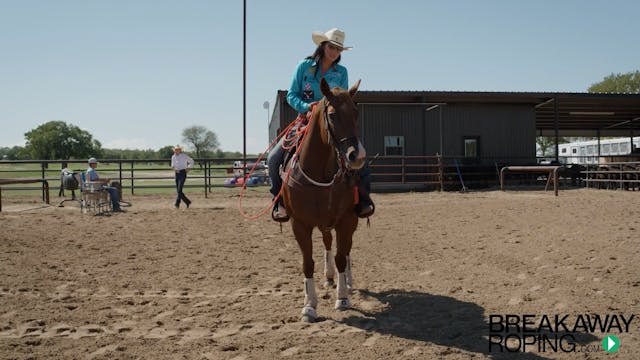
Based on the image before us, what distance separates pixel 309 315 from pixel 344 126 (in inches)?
67.1

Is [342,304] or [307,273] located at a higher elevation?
[307,273]

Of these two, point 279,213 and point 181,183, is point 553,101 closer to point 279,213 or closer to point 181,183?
point 181,183

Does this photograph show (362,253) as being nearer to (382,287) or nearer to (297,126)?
(382,287)

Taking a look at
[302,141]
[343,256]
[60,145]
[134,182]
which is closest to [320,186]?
[302,141]

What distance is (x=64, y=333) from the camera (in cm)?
371

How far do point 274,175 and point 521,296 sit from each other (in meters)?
2.76

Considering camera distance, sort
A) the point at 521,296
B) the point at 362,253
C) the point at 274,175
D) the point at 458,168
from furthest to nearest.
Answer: the point at 458,168 → the point at 362,253 → the point at 274,175 → the point at 521,296

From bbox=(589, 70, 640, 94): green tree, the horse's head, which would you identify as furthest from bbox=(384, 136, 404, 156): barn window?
bbox=(589, 70, 640, 94): green tree

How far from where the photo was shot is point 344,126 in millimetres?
3467

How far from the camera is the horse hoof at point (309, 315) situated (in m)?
3.90

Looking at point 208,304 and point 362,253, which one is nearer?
point 208,304

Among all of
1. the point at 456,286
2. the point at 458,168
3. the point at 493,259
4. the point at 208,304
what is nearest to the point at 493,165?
the point at 458,168

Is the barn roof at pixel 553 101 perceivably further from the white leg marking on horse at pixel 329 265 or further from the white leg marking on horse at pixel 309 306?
the white leg marking on horse at pixel 309 306

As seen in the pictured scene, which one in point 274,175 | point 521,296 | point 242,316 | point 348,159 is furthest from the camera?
point 274,175
